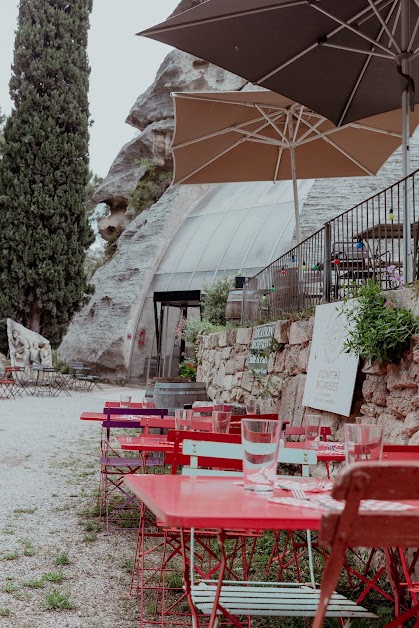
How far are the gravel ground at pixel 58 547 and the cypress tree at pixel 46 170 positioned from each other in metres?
13.5

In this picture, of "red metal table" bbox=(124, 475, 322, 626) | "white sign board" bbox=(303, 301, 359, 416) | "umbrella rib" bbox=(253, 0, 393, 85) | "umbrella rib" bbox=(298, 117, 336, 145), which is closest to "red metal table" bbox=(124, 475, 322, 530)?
"red metal table" bbox=(124, 475, 322, 626)

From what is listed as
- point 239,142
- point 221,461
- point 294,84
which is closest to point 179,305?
point 239,142

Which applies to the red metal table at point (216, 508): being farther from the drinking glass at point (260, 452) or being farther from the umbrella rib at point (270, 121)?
the umbrella rib at point (270, 121)

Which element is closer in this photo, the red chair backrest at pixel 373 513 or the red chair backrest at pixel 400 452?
the red chair backrest at pixel 373 513

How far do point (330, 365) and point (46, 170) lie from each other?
59.8 ft

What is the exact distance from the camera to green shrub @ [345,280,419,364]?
4.48m

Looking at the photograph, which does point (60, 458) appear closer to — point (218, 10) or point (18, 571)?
point (18, 571)

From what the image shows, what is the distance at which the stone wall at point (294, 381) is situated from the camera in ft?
14.8

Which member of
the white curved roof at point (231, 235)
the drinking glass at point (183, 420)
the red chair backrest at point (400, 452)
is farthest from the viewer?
the white curved roof at point (231, 235)

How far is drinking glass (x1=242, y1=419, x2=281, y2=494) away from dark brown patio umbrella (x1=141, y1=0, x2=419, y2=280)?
3.33 meters

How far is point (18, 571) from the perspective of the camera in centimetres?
411

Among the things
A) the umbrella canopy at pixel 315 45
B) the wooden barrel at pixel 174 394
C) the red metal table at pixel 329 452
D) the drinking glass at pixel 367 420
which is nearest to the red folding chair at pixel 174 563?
the red metal table at pixel 329 452

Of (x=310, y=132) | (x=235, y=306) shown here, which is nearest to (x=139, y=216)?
(x=235, y=306)

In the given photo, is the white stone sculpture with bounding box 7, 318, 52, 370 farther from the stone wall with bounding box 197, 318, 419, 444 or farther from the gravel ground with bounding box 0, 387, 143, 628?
the gravel ground with bounding box 0, 387, 143, 628
